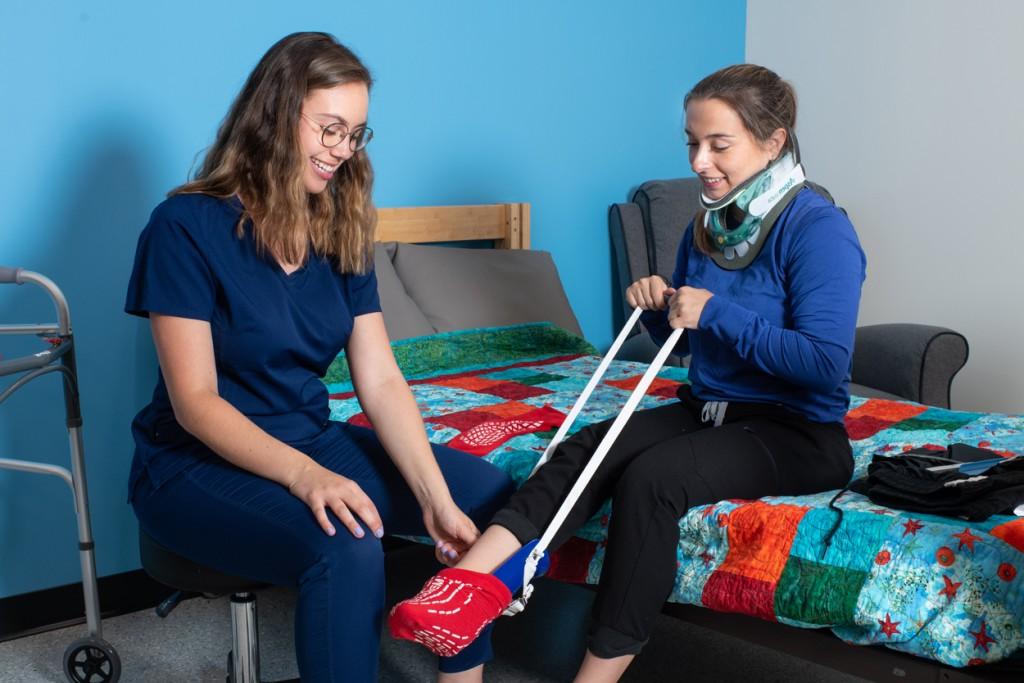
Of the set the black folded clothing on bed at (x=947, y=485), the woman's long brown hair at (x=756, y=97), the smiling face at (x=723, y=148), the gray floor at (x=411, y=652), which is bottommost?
the gray floor at (x=411, y=652)

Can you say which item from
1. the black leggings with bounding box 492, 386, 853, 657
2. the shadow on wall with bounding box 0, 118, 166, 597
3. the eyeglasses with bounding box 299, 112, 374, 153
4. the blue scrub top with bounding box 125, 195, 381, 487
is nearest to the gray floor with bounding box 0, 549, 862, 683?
the shadow on wall with bounding box 0, 118, 166, 597

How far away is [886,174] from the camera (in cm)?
368

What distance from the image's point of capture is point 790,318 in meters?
1.86

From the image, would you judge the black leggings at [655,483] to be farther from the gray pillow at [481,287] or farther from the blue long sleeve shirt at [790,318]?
the gray pillow at [481,287]

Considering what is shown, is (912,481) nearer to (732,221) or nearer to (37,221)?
(732,221)

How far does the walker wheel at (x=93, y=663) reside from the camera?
204cm

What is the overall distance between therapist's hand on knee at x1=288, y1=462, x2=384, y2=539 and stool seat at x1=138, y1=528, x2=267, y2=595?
20cm

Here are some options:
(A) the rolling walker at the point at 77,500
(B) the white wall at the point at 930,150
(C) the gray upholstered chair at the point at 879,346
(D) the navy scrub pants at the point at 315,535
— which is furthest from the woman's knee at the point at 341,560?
(B) the white wall at the point at 930,150

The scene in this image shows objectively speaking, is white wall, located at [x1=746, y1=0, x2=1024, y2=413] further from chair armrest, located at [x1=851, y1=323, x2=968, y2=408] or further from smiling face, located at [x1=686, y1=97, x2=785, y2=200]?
smiling face, located at [x1=686, y1=97, x2=785, y2=200]

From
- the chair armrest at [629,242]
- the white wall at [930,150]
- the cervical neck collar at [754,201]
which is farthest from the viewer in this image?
the chair armrest at [629,242]

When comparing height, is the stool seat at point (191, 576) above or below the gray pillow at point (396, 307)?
below

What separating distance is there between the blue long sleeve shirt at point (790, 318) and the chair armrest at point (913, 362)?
110 centimetres

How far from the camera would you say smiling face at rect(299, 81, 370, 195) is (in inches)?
66.1

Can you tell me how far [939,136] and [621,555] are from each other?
2.47m
